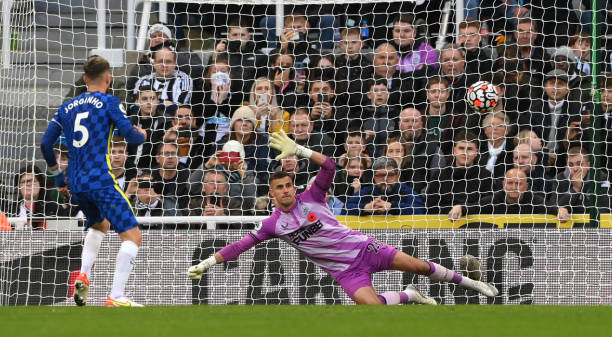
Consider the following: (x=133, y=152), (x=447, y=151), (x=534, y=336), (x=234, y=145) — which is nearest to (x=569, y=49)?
(x=447, y=151)

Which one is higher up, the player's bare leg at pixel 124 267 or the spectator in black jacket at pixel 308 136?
the spectator in black jacket at pixel 308 136

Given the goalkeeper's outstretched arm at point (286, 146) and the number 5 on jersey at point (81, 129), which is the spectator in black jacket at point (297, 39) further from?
the number 5 on jersey at point (81, 129)

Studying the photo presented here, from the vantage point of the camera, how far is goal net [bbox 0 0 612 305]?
10.8 meters

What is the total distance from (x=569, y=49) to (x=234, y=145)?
3.81 metres

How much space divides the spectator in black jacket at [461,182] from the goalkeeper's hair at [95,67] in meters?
4.02

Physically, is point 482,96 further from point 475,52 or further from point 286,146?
point 286,146

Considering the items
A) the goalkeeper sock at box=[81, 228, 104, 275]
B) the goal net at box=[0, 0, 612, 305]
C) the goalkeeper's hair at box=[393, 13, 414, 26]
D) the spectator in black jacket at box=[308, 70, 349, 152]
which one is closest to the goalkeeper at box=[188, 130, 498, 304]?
the goal net at box=[0, 0, 612, 305]

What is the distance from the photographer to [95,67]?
8.52m

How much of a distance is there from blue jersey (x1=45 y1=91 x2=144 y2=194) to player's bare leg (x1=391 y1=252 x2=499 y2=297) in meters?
2.85

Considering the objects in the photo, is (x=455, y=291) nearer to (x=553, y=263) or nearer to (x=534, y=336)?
(x=553, y=263)

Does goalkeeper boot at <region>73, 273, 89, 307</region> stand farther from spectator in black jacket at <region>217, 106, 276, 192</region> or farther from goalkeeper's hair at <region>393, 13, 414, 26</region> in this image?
goalkeeper's hair at <region>393, 13, 414, 26</region>

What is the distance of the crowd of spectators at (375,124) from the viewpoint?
11.1m

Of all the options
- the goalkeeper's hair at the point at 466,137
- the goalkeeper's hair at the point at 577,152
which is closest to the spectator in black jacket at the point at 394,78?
the goalkeeper's hair at the point at 466,137

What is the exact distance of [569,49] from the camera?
11.8 m
